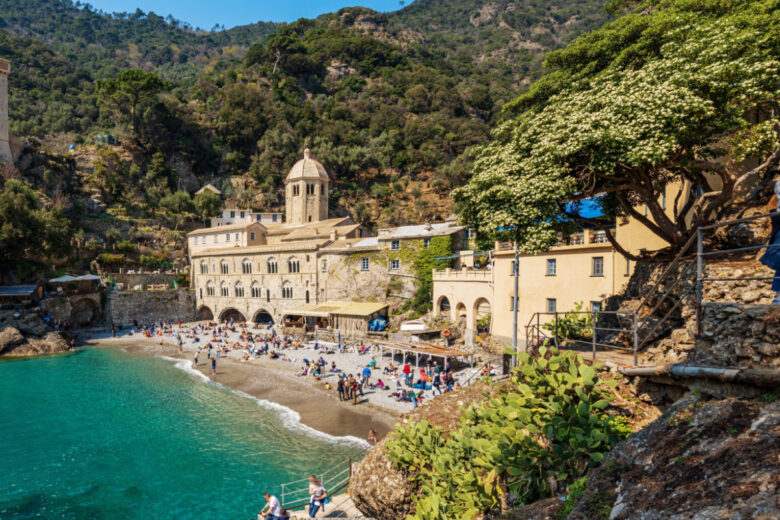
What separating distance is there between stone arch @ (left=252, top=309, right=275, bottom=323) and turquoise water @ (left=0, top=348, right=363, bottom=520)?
725 inches

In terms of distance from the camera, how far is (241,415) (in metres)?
22.3

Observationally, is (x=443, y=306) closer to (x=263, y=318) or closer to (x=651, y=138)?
(x=263, y=318)

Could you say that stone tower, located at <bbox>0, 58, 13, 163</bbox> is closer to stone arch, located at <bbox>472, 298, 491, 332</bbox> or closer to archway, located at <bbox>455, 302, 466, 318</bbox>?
archway, located at <bbox>455, 302, 466, 318</bbox>

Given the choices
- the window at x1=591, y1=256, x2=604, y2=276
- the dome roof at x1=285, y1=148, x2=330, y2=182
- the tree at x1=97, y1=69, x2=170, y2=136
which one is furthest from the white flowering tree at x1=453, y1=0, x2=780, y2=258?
the tree at x1=97, y1=69, x2=170, y2=136

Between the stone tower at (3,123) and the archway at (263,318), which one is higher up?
the stone tower at (3,123)

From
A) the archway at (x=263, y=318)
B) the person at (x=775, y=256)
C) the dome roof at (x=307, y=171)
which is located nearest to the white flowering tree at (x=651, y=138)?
the person at (x=775, y=256)

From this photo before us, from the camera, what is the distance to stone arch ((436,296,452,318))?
1305 inches

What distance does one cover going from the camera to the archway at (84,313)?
144 ft

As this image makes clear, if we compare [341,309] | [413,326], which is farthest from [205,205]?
[413,326]

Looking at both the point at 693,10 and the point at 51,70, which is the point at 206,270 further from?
the point at 51,70

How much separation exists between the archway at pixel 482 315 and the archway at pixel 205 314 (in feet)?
119

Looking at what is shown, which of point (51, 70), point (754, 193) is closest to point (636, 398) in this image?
point (754, 193)

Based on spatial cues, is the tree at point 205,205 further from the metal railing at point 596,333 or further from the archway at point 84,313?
the metal railing at point 596,333

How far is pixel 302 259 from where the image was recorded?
43062mm
